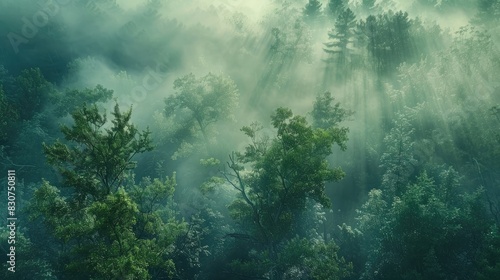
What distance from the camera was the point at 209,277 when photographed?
112 feet

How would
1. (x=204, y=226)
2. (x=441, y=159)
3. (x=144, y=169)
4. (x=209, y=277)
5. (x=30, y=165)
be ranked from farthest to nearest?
(x=144, y=169) → (x=30, y=165) → (x=441, y=159) → (x=204, y=226) → (x=209, y=277)

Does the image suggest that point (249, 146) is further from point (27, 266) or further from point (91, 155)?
point (27, 266)

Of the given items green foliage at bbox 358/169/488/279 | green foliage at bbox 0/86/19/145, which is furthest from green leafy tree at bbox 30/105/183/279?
green foliage at bbox 0/86/19/145

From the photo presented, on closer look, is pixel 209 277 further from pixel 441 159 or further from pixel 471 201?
pixel 441 159

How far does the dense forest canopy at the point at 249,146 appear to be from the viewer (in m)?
20.4

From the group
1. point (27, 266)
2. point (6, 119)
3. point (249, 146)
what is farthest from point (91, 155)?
point (6, 119)

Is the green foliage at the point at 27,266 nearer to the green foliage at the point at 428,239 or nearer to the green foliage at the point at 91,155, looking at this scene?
the green foliage at the point at 91,155

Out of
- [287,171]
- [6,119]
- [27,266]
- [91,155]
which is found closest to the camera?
[91,155]

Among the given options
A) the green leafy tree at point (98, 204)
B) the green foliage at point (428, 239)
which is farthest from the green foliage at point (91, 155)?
the green foliage at point (428, 239)

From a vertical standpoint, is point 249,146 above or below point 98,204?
above

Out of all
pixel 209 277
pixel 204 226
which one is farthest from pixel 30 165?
pixel 209 277

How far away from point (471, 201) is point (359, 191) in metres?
A: 15.5

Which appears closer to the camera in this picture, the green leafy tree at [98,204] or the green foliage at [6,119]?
the green leafy tree at [98,204]

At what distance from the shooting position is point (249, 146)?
28.2 m
